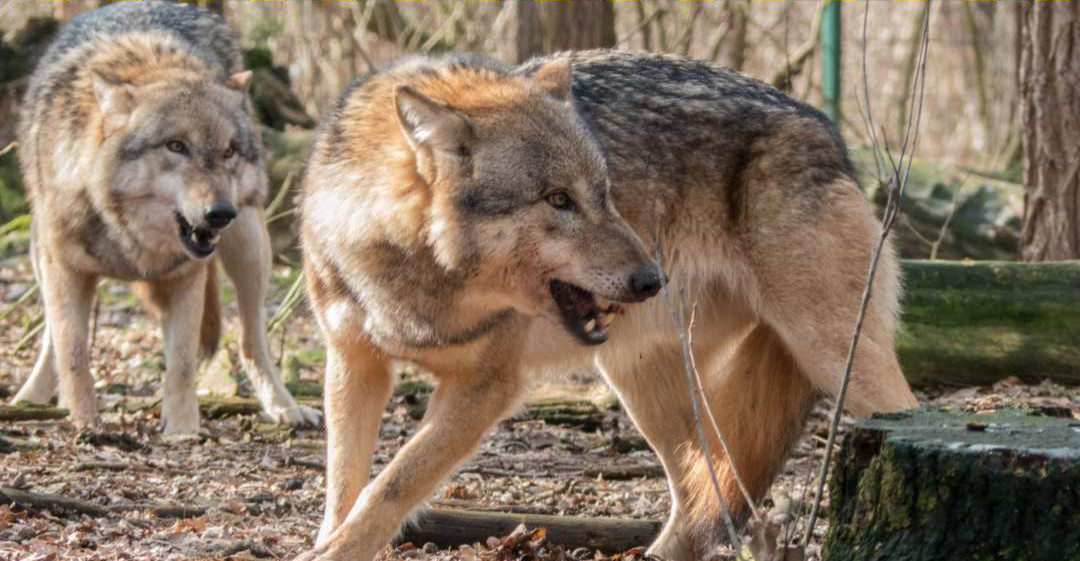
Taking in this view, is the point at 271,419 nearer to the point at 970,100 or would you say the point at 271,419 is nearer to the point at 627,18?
the point at 627,18

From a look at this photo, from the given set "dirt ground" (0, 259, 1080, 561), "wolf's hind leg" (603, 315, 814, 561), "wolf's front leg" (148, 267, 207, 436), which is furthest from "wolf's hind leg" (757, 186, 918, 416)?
"wolf's front leg" (148, 267, 207, 436)

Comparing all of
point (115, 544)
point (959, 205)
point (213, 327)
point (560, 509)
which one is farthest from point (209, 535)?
point (959, 205)

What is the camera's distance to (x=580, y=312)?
4.06 m

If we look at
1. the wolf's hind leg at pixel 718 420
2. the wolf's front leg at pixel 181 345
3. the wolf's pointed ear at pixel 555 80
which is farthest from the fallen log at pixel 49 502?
the wolf's pointed ear at pixel 555 80

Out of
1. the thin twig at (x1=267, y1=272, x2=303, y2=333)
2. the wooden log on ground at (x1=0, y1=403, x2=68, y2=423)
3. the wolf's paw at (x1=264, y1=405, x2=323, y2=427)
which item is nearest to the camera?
the wooden log on ground at (x1=0, y1=403, x2=68, y2=423)

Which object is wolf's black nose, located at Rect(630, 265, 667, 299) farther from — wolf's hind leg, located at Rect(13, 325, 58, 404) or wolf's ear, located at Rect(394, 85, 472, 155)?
wolf's hind leg, located at Rect(13, 325, 58, 404)

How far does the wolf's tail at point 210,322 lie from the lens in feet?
24.1

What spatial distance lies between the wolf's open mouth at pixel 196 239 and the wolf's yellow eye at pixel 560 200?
9.90ft

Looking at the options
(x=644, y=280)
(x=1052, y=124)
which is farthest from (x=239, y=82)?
(x=1052, y=124)

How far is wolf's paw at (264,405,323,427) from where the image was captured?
6968mm

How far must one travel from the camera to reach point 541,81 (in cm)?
439

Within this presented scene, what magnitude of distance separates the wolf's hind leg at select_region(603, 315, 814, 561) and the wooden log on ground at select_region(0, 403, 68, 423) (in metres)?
3.07

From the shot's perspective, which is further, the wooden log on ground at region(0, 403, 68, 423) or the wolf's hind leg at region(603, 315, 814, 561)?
the wooden log on ground at region(0, 403, 68, 423)

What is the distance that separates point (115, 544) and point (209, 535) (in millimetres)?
323
